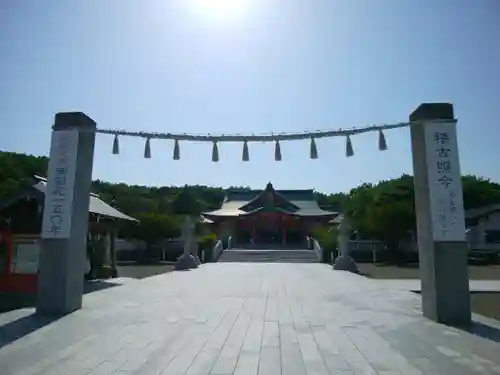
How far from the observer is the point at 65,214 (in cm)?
855

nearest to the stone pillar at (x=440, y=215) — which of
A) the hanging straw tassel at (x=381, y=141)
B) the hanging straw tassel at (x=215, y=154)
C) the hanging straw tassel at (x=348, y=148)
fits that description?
the hanging straw tassel at (x=381, y=141)

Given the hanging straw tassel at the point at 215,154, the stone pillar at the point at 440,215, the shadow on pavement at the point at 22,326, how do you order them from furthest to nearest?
1. the hanging straw tassel at the point at 215,154
2. the stone pillar at the point at 440,215
3. the shadow on pavement at the point at 22,326

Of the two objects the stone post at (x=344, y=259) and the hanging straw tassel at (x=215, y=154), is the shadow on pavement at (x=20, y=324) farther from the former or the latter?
the stone post at (x=344, y=259)

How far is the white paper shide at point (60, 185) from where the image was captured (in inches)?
335

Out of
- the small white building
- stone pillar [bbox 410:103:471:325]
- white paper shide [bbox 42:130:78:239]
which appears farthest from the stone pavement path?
the small white building

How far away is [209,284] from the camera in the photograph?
14.0 meters

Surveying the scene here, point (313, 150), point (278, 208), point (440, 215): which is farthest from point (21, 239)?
point (278, 208)

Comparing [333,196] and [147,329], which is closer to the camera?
[147,329]

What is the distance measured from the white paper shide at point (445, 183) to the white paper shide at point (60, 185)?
24.3 ft

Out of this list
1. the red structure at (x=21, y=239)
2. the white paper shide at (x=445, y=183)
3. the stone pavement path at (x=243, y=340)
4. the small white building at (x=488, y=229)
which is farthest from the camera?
the small white building at (x=488, y=229)

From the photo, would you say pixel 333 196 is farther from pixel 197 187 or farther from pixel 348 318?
pixel 348 318

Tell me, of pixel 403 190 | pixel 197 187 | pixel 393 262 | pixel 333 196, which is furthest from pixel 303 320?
pixel 197 187

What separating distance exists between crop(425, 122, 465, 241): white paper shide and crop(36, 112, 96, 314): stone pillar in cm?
730

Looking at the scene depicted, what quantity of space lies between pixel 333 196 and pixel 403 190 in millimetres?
28680
